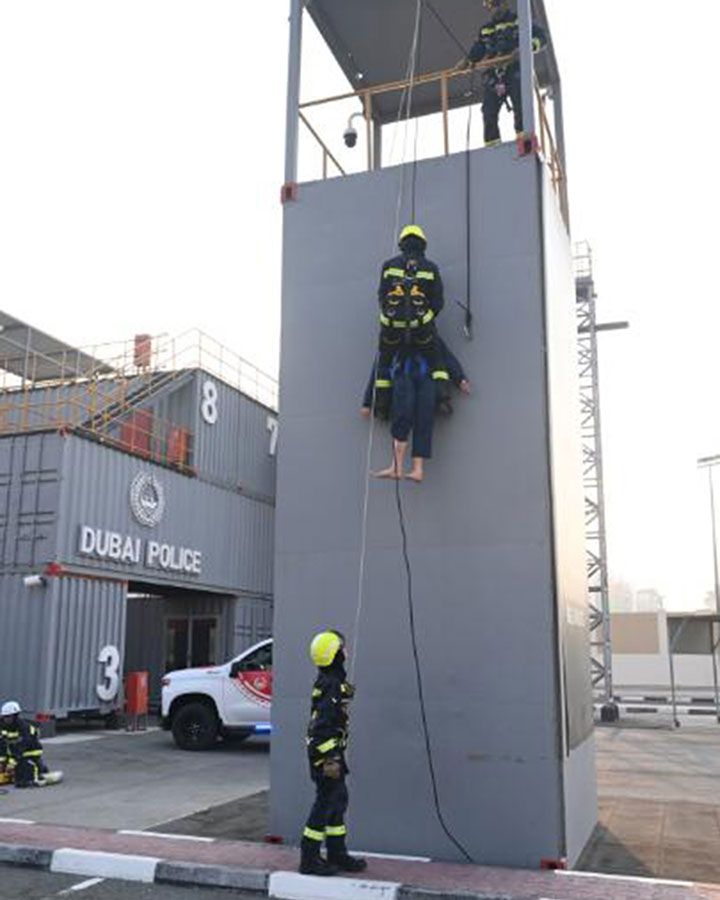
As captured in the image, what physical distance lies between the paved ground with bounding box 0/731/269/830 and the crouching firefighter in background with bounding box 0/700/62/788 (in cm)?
28

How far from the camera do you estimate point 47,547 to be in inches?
661

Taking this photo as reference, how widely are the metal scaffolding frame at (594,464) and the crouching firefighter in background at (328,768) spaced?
46.1 feet

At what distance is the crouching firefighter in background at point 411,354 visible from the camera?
7234 mm

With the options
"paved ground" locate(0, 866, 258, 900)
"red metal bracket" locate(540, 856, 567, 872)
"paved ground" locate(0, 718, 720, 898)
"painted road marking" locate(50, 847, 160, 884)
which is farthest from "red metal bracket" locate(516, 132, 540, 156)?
"painted road marking" locate(50, 847, 160, 884)

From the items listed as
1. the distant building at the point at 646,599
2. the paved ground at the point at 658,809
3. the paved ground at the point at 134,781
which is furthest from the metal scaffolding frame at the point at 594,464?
the distant building at the point at 646,599

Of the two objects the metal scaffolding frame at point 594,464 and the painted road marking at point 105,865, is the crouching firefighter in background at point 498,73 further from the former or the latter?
the metal scaffolding frame at point 594,464

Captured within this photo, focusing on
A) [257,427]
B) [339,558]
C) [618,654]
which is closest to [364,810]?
[339,558]

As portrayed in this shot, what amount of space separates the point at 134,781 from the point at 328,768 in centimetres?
601

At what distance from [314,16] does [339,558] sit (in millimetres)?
5824

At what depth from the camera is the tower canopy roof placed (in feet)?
30.9

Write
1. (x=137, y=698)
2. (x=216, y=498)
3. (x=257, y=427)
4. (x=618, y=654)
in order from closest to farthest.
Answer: (x=137, y=698) < (x=216, y=498) < (x=257, y=427) < (x=618, y=654)

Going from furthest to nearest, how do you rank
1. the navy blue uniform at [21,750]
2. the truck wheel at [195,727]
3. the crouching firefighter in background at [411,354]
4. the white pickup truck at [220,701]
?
the truck wheel at [195,727] → the white pickup truck at [220,701] → the navy blue uniform at [21,750] → the crouching firefighter in background at [411,354]

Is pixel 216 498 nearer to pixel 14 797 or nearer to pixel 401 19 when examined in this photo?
pixel 14 797

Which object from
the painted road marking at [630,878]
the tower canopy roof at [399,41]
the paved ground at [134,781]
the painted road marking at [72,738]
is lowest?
the painted road marking at [72,738]
